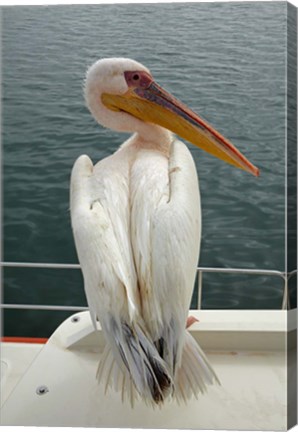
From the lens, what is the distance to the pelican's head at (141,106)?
1.90 m

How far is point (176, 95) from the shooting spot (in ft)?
6.37

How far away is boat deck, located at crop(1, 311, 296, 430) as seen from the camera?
1.89 metres

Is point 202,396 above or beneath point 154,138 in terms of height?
beneath

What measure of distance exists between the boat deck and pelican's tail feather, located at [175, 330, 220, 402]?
A: 0.19m

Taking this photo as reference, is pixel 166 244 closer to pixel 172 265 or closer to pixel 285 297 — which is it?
pixel 172 265

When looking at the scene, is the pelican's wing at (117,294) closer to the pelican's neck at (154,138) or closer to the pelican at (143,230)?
the pelican at (143,230)

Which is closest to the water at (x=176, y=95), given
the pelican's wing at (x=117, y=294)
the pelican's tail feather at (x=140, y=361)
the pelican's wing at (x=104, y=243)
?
the pelican's wing at (x=104, y=243)

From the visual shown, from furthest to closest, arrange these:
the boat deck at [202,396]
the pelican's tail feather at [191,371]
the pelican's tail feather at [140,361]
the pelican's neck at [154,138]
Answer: the pelican's neck at [154,138] < the boat deck at [202,396] < the pelican's tail feather at [191,371] < the pelican's tail feather at [140,361]

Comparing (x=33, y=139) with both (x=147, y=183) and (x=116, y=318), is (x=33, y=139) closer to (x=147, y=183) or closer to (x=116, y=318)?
(x=147, y=183)

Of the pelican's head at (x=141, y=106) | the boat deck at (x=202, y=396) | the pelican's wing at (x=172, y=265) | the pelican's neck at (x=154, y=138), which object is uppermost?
Answer: the pelican's head at (x=141, y=106)

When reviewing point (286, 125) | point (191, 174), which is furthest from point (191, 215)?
point (286, 125)

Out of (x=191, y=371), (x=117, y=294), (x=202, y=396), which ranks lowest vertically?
(x=202, y=396)

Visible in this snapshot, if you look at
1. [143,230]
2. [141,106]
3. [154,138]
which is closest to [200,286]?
[143,230]

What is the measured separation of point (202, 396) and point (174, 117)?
0.93 meters
